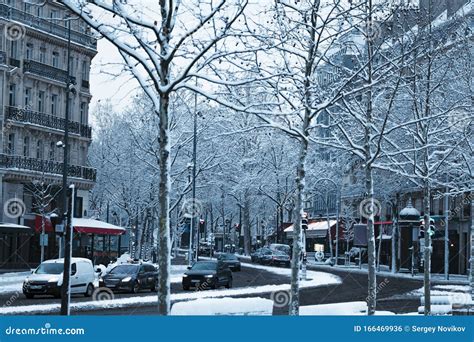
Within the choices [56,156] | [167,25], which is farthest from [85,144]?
[167,25]

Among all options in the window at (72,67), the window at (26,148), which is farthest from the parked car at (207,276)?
the window at (72,67)

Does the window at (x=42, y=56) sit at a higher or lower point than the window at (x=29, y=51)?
lower

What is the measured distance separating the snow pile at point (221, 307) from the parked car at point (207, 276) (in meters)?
24.7

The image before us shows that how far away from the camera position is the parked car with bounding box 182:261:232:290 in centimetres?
4159

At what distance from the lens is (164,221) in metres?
12.5

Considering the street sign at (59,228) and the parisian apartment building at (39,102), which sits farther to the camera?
the parisian apartment building at (39,102)

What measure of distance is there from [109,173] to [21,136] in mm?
6474

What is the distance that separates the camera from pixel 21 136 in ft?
115

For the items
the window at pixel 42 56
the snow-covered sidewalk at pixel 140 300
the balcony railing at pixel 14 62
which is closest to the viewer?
the snow-covered sidewalk at pixel 140 300

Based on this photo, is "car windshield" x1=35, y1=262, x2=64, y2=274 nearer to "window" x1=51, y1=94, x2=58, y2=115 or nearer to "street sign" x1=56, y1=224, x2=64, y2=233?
"window" x1=51, y1=94, x2=58, y2=115

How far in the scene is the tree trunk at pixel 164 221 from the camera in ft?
40.4

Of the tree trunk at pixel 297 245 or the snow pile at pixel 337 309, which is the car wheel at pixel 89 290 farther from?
the tree trunk at pixel 297 245

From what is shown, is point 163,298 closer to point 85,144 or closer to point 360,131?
point 360,131

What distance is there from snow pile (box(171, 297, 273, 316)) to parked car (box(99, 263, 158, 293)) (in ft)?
72.7
